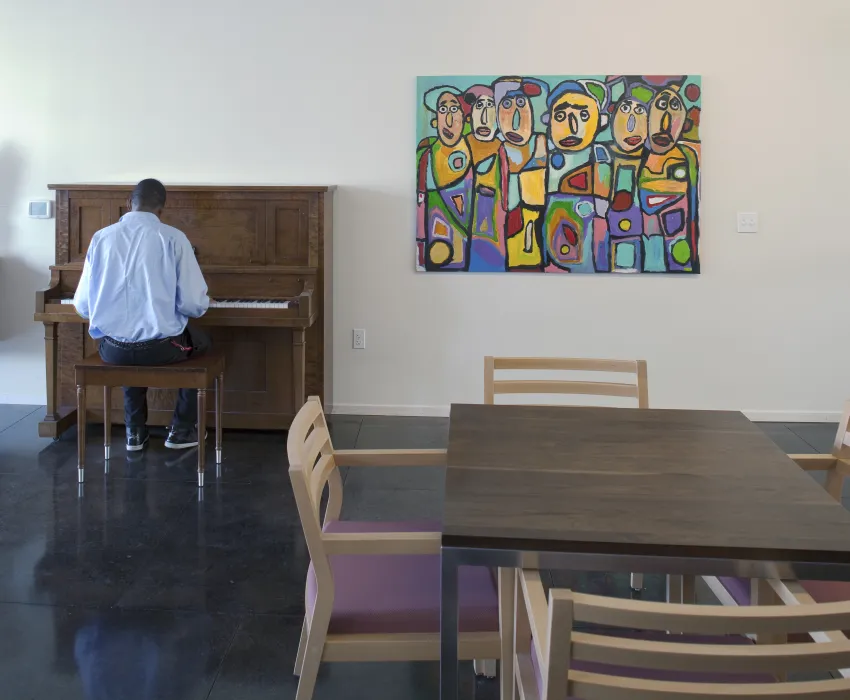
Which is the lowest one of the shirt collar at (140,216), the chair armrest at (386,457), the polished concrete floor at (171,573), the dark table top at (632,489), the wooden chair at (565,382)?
the polished concrete floor at (171,573)

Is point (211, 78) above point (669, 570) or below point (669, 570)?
above

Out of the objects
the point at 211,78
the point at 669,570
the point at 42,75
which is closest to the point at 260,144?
the point at 211,78

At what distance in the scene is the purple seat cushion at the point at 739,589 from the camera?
5.92 feet

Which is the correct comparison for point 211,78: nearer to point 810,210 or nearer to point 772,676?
point 810,210

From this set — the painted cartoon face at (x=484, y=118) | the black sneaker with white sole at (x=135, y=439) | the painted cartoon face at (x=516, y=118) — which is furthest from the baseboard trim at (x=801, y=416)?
the black sneaker with white sole at (x=135, y=439)

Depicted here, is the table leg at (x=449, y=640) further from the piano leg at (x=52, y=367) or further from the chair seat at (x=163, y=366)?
the piano leg at (x=52, y=367)

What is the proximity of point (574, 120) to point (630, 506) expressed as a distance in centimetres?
328

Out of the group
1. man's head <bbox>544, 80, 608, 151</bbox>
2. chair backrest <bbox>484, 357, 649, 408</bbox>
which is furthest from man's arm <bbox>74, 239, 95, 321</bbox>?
man's head <bbox>544, 80, 608, 151</bbox>

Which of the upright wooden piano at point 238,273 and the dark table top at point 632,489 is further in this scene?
the upright wooden piano at point 238,273

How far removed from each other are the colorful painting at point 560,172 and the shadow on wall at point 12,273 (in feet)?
7.10

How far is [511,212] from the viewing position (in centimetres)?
448

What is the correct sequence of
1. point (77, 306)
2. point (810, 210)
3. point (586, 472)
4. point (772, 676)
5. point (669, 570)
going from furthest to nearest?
point (810, 210) → point (77, 306) → point (586, 472) → point (772, 676) → point (669, 570)

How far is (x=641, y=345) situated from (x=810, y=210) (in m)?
1.12

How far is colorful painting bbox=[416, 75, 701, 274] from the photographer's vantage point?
439 centimetres
